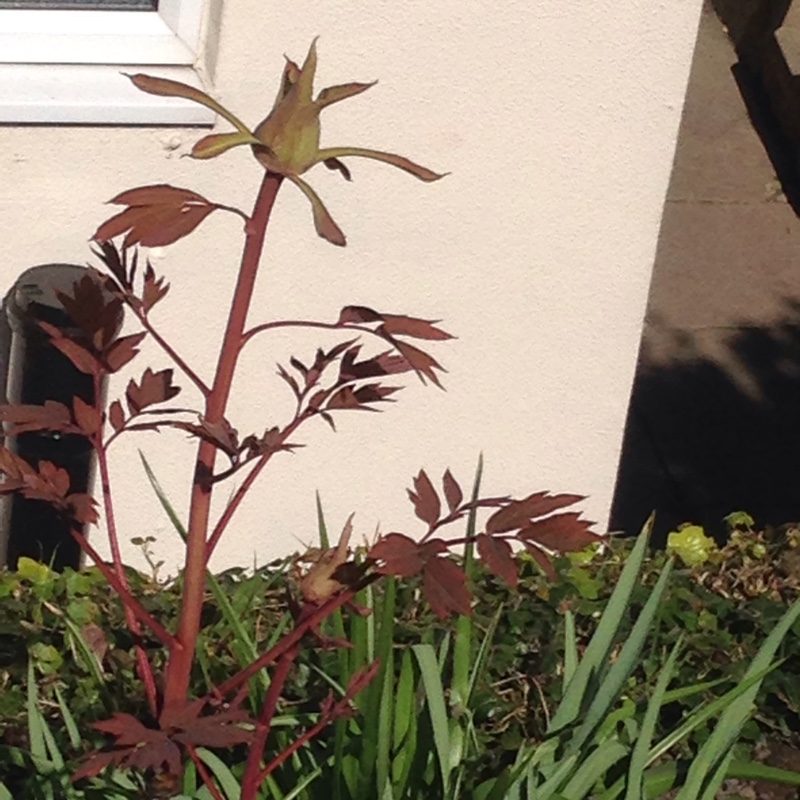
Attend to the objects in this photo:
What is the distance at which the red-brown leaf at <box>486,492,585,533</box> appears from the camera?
1547 mm

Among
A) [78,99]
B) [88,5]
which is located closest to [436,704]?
[78,99]

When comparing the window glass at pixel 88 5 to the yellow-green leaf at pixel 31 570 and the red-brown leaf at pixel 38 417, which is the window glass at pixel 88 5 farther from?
the red-brown leaf at pixel 38 417

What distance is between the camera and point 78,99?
2697mm

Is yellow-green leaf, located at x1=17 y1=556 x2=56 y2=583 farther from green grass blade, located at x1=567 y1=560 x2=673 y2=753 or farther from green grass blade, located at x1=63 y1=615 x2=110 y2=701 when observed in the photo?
green grass blade, located at x1=567 y1=560 x2=673 y2=753

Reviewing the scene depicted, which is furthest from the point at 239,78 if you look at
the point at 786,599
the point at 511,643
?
the point at 786,599

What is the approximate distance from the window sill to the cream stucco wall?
0.04m

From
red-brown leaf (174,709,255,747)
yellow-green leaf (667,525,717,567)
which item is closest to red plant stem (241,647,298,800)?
red-brown leaf (174,709,255,747)

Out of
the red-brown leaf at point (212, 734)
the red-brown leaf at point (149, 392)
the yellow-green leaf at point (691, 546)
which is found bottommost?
the red-brown leaf at point (212, 734)

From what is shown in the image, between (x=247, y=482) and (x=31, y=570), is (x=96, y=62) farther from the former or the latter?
(x=247, y=482)

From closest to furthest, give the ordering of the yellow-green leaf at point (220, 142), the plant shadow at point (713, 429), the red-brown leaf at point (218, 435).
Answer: the yellow-green leaf at point (220, 142) < the red-brown leaf at point (218, 435) < the plant shadow at point (713, 429)

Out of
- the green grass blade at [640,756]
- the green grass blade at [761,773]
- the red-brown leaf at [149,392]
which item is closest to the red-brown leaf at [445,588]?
the red-brown leaf at [149,392]

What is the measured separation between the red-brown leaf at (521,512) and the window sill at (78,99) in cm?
139

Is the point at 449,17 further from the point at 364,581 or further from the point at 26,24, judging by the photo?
the point at 364,581

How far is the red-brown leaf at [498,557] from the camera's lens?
4.85 feet
